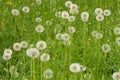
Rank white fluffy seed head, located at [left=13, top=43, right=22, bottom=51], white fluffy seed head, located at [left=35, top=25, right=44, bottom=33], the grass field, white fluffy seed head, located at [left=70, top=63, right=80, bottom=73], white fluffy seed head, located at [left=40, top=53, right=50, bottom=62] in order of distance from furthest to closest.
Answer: white fluffy seed head, located at [left=35, top=25, right=44, bottom=33] → white fluffy seed head, located at [left=13, top=43, right=22, bottom=51] → the grass field → white fluffy seed head, located at [left=40, top=53, right=50, bottom=62] → white fluffy seed head, located at [left=70, top=63, right=80, bottom=73]

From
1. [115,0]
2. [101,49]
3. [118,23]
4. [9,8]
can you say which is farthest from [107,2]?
[101,49]

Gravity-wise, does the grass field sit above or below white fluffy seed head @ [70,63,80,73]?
above

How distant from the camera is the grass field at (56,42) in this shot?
11.3 ft

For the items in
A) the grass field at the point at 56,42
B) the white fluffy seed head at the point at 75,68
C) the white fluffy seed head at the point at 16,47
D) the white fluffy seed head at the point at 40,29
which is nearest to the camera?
the white fluffy seed head at the point at 75,68

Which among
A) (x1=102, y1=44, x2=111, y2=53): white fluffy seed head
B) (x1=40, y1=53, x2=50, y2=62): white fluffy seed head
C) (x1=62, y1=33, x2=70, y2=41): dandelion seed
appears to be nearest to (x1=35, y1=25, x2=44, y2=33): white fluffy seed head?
(x1=62, y1=33, x2=70, y2=41): dandelion seed

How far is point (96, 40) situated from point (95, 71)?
46cm

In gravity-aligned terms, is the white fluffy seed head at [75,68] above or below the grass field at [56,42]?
below

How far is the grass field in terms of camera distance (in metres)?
3.44

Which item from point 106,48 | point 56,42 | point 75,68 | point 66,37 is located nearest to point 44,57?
point 75,68

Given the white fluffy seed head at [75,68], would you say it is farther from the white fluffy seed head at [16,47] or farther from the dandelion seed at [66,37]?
the white fluffy seed head at [16,47]

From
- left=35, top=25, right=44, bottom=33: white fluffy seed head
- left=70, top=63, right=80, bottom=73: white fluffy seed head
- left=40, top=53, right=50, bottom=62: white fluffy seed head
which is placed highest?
left=35, top=25, right=44, bottom=33: white fluffy seed head

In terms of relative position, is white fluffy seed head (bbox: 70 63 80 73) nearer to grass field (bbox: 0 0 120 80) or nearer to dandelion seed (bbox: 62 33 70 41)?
grass field (bbox: 0 0 120 80)

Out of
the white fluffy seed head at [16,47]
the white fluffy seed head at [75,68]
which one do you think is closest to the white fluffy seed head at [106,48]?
the white fluffy seed head at [75,68]

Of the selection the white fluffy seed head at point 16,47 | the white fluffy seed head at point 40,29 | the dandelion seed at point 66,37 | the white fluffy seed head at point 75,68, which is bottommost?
the white fluffy seed head at point 75,68
